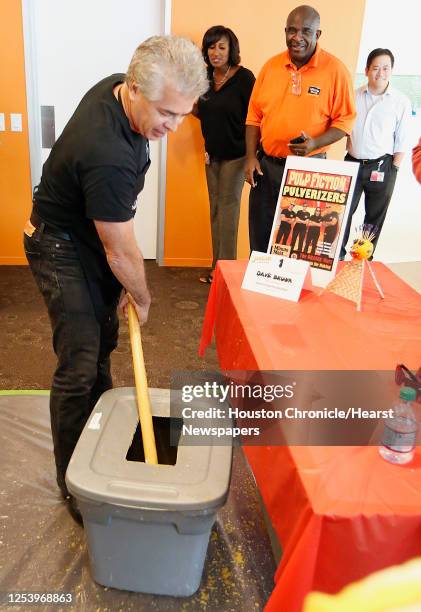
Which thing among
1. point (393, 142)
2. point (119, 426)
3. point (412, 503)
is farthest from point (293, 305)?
point (393, 142)

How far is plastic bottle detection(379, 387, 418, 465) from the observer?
2.83 feet

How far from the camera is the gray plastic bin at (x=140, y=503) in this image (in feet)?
3.43

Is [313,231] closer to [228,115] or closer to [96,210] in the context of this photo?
[96,210]

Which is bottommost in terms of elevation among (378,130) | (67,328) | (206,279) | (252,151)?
(206,279)

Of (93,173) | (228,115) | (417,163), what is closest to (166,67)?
(93,173)

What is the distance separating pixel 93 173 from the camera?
1.12m

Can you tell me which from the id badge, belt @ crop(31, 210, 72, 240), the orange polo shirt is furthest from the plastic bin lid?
the id badge

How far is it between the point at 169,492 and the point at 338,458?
0.37m

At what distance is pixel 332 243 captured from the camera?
1610 mm

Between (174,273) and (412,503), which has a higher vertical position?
(412,503)

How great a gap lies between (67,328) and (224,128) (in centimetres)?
223

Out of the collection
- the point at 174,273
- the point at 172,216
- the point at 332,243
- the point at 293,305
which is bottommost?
the point at 174,273

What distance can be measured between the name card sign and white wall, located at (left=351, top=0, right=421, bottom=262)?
2.42m

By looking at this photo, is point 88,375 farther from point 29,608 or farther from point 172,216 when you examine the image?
point 172,216
